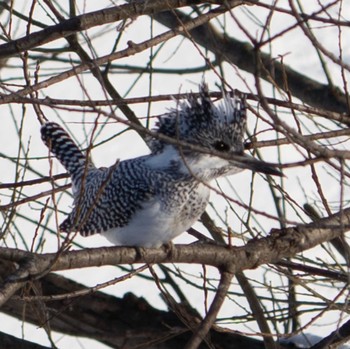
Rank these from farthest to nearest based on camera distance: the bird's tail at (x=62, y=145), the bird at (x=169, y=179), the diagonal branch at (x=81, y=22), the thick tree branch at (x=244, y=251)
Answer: the bird's tail at (x=62, y=145) → the bird at (x=169, y=179) → the diagonal branch at (x=81, y=22) → the thick tree branch at (x=244, y=251)

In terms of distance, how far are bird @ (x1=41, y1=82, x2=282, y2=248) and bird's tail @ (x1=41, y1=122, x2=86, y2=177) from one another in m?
0.12

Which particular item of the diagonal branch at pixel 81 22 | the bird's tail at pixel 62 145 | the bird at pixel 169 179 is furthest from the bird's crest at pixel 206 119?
the bird's tail at pixel 62 145

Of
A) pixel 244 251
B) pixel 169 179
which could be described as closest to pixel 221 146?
pixel 169 179

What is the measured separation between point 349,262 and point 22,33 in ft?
15.2

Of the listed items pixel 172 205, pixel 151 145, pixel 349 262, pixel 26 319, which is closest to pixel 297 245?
pixel 349 262

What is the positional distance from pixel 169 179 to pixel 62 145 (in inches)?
22.9

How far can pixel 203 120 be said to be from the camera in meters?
3.15

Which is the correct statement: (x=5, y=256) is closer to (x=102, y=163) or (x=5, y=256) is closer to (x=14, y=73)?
(x=102, y=163)

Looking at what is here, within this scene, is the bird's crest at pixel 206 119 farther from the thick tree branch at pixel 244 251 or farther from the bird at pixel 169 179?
the thick tree branch at pixel 244 251

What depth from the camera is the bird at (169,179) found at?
307 cm

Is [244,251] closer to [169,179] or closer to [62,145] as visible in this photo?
[169,179]

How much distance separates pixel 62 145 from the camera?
3695 millimetres

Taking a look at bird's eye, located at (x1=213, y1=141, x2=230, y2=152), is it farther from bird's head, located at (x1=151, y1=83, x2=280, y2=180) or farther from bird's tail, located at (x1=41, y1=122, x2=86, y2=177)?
bird's tail, located at (x1=41, y1=122, x2=86, y2=177)

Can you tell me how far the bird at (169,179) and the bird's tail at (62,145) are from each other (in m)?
0.12
